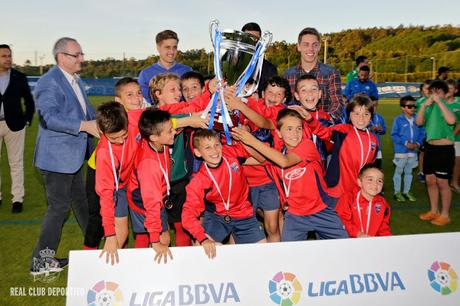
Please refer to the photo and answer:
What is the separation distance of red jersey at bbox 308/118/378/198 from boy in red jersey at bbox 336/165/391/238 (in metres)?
0.25

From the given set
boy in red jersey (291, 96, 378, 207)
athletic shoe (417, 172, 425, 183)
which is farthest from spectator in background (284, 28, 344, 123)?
athletic shoe (417, 172, 425, 183)

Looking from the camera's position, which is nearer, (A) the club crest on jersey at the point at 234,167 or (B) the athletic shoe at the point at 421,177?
(A) the club crest on jersey at the point at 234,167

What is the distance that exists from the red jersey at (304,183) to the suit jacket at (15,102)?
15.4ft

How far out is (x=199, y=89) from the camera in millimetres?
4773

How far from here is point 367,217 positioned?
13.0 ft

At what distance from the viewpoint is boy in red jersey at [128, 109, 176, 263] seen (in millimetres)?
3457

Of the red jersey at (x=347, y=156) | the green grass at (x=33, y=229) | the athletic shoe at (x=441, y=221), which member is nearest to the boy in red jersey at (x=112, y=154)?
the green grass at (x=33, y=229)

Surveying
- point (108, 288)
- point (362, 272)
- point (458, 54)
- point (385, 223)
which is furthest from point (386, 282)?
point (458, 54)

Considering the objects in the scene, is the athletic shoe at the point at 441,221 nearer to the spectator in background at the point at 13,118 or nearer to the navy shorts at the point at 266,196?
the navy shorts at the point at 266,196

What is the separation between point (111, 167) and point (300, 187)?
1618 millimetres

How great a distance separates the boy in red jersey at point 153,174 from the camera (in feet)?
11.3

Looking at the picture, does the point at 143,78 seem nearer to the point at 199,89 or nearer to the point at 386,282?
the point at 199,89

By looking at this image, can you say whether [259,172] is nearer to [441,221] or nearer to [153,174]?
[153,174]

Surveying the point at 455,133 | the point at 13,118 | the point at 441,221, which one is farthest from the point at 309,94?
the point at 13,118
